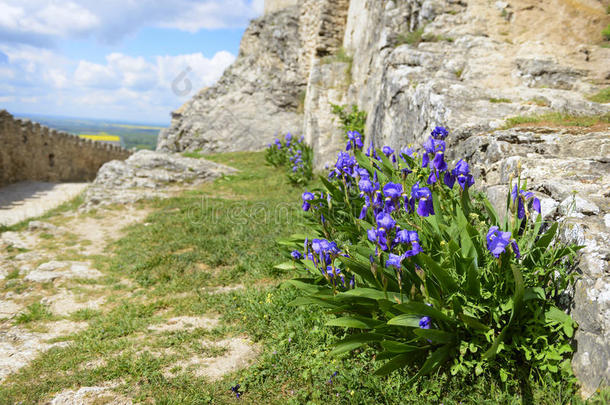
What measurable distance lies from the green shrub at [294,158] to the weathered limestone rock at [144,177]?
142 cm

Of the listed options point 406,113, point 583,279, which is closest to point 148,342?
point 583,279

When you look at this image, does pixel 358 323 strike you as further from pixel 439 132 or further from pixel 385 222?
pixel 439 132

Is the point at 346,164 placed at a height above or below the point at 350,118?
below

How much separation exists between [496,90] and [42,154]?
16.9 m

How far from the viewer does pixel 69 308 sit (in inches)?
160

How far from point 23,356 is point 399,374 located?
125 inches

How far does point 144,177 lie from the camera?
9.82 meters

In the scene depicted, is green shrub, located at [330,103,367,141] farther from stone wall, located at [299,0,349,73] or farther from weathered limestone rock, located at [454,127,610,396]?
weathered limestone rock, located at [454,127,610,396]

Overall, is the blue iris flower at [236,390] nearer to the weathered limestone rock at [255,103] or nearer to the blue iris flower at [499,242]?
the blue iris flower at [499,242]

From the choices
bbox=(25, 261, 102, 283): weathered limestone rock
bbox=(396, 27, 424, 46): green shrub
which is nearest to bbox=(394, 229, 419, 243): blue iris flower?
bbox=(25, 261, 102, 283): weathered limestone rock

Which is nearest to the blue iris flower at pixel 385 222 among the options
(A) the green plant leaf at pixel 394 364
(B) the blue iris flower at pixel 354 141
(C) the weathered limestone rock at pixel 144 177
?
(A) the green plant leaf at pixel 394 364

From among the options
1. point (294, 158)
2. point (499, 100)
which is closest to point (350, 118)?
point (294, 158)

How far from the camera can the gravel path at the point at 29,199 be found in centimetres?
884

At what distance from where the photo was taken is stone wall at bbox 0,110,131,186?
1329 centimetres
